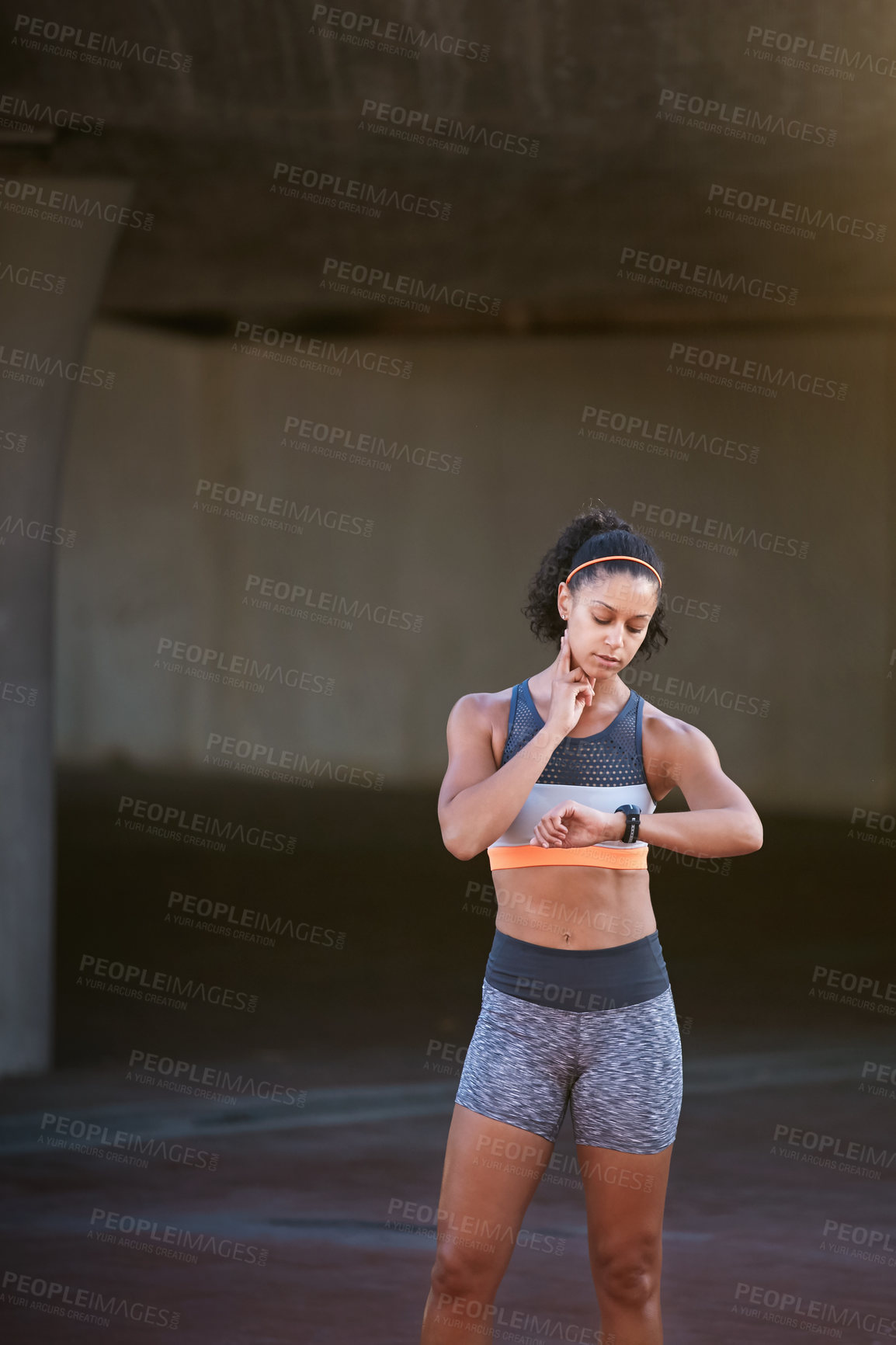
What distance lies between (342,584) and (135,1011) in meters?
11.4

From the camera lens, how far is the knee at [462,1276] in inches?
122

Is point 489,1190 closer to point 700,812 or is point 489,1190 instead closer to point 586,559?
point 700,812

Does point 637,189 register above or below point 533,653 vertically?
above

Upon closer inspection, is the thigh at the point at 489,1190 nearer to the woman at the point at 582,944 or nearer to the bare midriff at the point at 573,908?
the woman at the point at 582,944

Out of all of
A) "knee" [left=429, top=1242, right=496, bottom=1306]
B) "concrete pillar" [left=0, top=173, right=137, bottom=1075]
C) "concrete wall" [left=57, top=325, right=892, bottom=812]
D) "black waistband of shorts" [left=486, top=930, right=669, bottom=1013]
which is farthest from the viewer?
"concrete wall" [left=57, top=325, right=892, bottom=812]

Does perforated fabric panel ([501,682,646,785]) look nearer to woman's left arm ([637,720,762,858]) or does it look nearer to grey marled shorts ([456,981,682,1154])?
woman's left arm ([637,720,762,858])

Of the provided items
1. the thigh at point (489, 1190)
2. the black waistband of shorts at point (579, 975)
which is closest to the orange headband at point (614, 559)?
the black waistband of shorts at point (579, 975)

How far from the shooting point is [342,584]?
20609mm

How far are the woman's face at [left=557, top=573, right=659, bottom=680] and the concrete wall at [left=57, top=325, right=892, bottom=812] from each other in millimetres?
15895

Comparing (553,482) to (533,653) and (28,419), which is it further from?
(28,419)

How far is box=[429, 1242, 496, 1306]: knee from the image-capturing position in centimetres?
310

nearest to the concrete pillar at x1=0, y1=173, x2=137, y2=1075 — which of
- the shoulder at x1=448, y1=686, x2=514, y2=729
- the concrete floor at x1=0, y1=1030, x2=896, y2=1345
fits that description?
the concrete floor at x1=0, y1=1030, x2=896, y2=1345

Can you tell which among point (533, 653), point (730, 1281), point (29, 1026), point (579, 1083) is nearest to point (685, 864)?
point (533, 653)

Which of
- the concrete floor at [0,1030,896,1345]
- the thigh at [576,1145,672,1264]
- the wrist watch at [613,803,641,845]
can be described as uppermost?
the wrist watch at [613,803,641,845]
